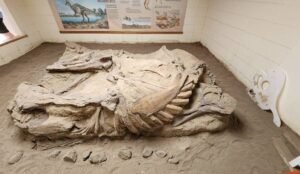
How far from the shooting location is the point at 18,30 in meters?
2.76

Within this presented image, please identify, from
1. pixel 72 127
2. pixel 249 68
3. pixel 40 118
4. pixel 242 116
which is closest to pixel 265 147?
pixel 242 116

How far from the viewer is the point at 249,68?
1.94 meters

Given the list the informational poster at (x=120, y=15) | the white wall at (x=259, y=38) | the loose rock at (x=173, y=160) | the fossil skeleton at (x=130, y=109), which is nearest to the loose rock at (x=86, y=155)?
the fossil skeleton at (x=130, y=109)

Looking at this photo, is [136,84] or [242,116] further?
[242,116]

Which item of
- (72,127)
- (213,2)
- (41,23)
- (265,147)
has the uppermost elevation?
(213,2)

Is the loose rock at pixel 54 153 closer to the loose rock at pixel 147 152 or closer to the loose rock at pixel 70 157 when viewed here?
the loose rock at pixel 70 157

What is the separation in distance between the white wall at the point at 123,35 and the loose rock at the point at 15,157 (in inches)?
95.6

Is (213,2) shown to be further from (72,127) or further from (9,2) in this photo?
(9,2)

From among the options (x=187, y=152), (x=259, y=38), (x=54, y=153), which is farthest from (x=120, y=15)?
(x=187, y=152)

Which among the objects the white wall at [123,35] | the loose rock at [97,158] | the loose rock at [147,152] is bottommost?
the loose rock at [97,158]

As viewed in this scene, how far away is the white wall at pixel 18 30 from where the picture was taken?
8.13 feet

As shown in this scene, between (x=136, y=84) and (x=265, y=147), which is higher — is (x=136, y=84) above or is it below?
above

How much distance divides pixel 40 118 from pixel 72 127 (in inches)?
12.1

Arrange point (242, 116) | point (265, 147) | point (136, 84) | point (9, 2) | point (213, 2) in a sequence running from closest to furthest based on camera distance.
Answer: point (265, 147) → point (136, 84) → point (242, 116) → point (9, 2) → point (213, 2)
